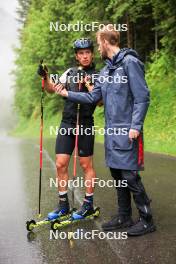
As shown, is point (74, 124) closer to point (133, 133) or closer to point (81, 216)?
point (133, 133)

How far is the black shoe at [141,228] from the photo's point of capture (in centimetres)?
618

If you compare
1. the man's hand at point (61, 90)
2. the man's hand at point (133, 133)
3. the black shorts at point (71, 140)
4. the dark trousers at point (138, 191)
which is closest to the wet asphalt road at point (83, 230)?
the dark trousers at point (138, 191)

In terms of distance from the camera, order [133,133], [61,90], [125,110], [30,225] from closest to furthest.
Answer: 1. [133,133]
2. [125,110]
3. [61,90]
4. [30,225]

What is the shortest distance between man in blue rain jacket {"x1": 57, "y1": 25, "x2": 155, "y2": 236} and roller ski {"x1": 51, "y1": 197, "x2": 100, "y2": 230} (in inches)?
33.9

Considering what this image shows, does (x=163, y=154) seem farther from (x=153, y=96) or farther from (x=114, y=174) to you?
(x=114, y=174)

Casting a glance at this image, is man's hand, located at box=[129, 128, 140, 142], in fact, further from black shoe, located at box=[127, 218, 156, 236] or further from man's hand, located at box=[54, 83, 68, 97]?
black shoe, located at box=[127, 218, 156, 236]

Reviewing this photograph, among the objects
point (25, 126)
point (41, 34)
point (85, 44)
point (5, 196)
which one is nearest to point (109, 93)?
point (85, 44)

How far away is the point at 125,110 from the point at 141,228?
1.51 metres

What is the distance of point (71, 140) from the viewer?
6914 millimetres

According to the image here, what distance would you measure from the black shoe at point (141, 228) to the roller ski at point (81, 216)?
85 centimetres

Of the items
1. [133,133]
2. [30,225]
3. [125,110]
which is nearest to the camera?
[133,133]

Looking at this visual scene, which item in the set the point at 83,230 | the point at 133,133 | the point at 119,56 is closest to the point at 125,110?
the point at 133,133

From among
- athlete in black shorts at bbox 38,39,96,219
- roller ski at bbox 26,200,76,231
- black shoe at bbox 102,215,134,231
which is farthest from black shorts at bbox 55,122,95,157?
black shoe at bbox 102,215,134,231

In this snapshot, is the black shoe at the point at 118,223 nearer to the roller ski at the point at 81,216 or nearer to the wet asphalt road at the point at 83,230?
the wet asphalt road at the point at 83,230
